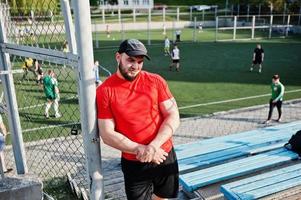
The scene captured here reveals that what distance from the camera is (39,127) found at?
32.2 ft

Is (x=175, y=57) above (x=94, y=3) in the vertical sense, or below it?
below

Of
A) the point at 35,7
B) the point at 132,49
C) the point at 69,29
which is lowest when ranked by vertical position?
the point at 132,49

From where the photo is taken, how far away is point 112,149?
27.7ft

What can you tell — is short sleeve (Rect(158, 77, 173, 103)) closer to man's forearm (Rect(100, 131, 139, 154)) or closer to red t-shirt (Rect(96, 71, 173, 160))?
red t-shirt (Rect(96, 71, 173, 160))

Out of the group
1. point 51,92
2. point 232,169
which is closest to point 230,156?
point 232,169

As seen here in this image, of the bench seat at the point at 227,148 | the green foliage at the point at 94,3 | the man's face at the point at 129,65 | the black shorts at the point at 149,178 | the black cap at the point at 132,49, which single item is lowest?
the bench seat at the point at 227,148

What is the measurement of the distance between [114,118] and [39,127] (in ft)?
25.5

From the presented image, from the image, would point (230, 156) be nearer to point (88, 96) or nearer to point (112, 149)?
point (112, 149)

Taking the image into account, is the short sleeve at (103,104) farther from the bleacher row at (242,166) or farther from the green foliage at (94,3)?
the green foliage at (94,3)

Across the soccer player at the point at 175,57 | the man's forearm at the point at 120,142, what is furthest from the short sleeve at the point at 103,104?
the soccer player at the point at 175,57

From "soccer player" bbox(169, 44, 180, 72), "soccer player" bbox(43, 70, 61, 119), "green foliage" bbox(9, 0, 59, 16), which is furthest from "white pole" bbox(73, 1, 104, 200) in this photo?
"soccer player" bbox(169, 44, 180, 72)

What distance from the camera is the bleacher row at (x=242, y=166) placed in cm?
501

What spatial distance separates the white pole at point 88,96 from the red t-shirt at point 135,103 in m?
0.18

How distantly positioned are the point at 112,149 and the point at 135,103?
5.93m
